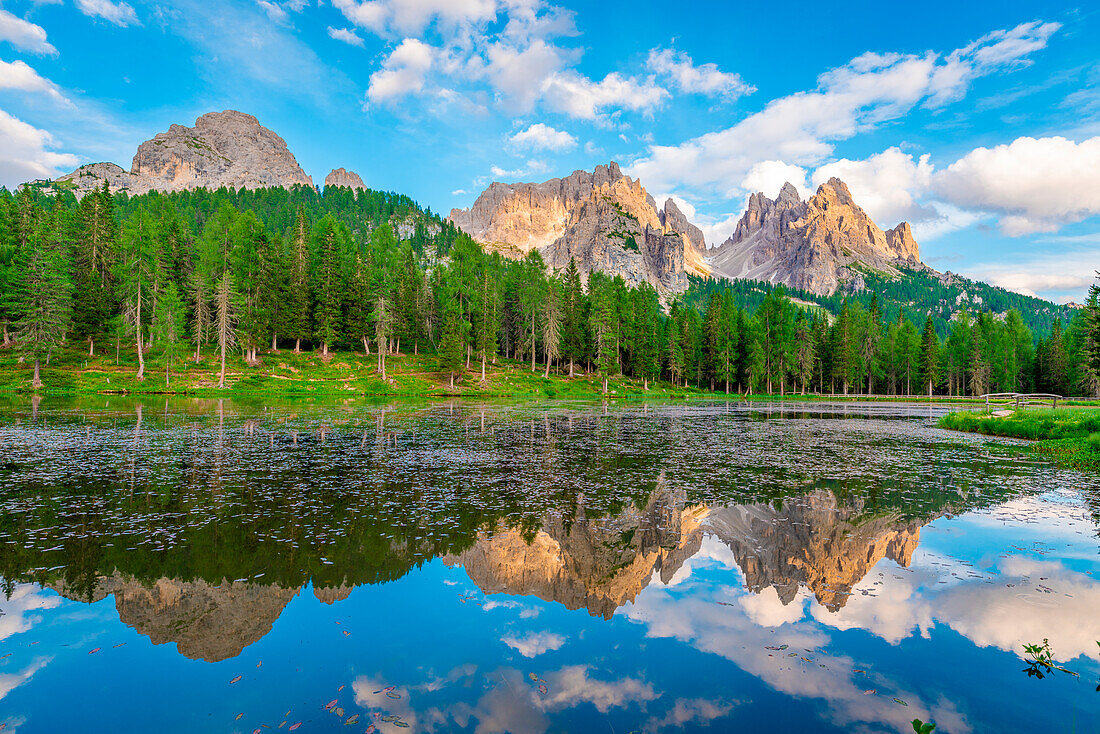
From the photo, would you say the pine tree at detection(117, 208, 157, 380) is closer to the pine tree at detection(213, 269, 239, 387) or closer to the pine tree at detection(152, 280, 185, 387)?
the pine tree at detection(152, 280, 185, 387)

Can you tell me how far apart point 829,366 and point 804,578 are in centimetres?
12123

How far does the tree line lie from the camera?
7006cm

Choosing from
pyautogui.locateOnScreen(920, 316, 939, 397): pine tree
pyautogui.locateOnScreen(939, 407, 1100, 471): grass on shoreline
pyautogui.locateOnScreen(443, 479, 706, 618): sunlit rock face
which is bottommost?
pyautogui.locateOnScreen(443, 479, 706, 618): sunlit rock face

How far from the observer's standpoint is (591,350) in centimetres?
10006

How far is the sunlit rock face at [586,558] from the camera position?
10.2 metres

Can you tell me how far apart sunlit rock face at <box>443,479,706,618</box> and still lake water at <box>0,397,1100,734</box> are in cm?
8

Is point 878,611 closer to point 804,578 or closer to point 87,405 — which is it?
point 804,578

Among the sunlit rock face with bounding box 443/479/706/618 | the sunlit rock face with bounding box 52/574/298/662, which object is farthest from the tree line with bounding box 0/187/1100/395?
the sunlit rock face with bounding box 52/574/298/662

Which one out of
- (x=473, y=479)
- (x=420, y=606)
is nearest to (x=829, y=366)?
(x=473, y=479)

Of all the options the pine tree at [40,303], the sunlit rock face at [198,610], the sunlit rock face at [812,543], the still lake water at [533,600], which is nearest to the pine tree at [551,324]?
the pine tree at [40,303]

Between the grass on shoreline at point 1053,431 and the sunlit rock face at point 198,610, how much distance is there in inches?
1360

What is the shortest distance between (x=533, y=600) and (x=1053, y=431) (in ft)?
137

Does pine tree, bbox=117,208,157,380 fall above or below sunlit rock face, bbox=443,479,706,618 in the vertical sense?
above

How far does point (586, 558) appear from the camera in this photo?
11609mm
